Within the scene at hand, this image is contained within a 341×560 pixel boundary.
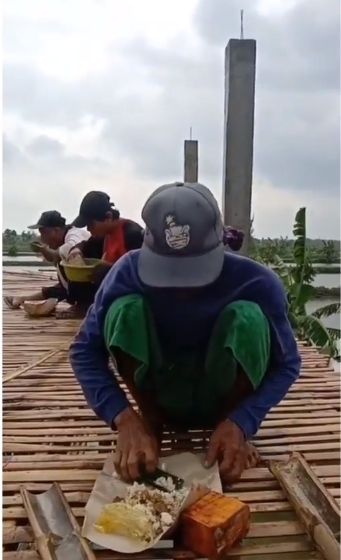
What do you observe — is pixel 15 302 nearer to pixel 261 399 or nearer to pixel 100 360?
pixel 100 360

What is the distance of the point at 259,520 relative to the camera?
926 mm

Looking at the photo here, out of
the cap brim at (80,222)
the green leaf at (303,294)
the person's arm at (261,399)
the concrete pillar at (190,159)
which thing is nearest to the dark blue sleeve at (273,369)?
the person's arm at (261,399)

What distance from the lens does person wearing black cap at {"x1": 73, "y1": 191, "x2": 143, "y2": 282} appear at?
2305 mm

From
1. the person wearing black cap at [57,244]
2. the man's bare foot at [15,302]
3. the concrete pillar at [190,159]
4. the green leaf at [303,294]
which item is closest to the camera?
the person wearing black cap at [57,244]

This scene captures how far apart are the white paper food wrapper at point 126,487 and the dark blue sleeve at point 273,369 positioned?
95 millimetres

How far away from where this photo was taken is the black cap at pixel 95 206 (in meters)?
2.29

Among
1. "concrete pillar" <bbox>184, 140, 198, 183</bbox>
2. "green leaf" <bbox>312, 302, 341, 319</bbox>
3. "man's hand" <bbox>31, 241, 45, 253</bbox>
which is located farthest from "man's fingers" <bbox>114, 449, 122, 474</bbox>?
"concrete pillar" <bbox>184, 140, 198, 183</bbox>

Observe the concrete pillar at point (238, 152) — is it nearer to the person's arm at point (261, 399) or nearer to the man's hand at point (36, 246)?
the man's hand at point (36, 246)

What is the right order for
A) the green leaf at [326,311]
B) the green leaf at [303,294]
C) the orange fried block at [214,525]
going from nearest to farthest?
the orange fried block at [214,525]
the green leaf at [303,294]
the green leaf at [326,311]

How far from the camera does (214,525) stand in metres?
0.81

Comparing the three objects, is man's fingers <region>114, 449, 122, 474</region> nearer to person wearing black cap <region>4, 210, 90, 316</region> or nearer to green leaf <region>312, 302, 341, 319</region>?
person wearing black cap <region>4, 210, 90, 316</region>

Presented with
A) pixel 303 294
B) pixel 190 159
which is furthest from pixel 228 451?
pixel 190 159

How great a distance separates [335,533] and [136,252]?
0.54 meters

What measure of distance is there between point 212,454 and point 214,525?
214 millimetres
